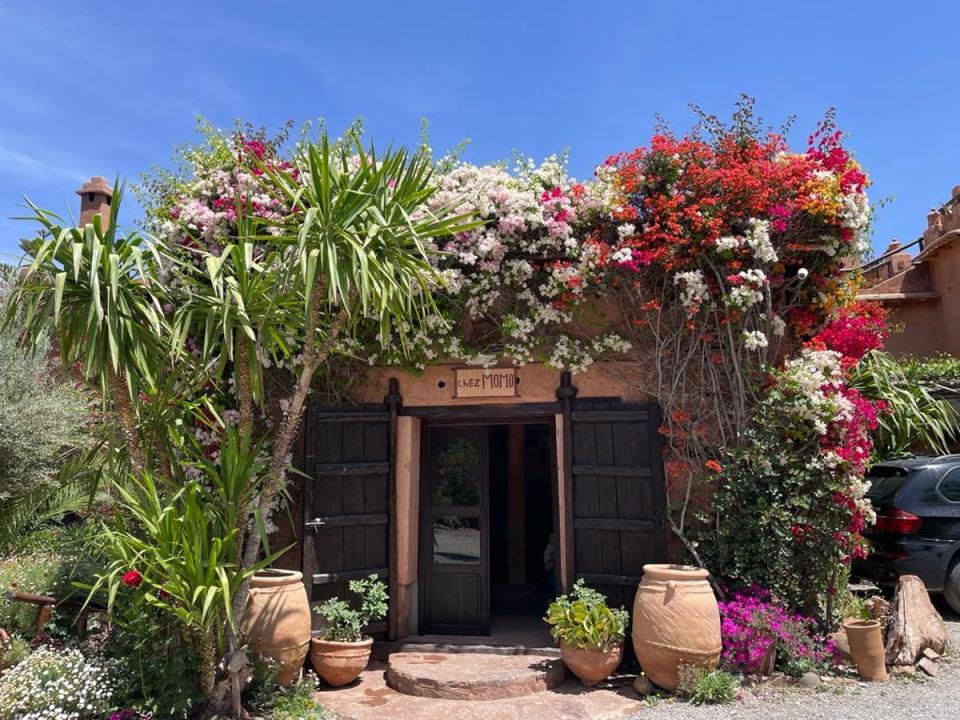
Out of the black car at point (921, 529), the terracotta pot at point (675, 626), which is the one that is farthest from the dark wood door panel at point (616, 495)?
the black car at point (921, 529)

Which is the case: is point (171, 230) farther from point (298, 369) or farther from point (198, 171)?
point (298, 369)

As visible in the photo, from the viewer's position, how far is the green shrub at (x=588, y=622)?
540cm

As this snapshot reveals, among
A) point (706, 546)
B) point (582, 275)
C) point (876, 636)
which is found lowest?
point (876, 636)

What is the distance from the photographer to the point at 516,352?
21.0ft

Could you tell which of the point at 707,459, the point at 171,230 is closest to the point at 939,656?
the point at 707,459

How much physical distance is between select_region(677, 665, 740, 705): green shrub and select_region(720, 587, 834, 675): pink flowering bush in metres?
0.21

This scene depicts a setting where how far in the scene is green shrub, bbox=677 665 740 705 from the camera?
194 inches

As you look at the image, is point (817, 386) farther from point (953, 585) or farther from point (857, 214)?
point (953, 585)

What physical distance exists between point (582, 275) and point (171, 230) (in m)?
3.78

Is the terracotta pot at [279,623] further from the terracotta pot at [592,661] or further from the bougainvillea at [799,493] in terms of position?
the bougainvillea at [799,493]

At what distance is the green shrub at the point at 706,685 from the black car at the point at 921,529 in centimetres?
256

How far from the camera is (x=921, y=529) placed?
6578 mm

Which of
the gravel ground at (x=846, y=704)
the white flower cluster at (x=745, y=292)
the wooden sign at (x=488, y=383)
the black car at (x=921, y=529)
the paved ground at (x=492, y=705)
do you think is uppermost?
the white flower cluster at (x=745, y=292)

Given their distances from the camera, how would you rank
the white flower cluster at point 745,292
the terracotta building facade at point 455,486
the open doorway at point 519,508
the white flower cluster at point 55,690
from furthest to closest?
the open doorway at point 519,508
the terracotta building facade at point 455,486
the white flower cluster at point 745,292
the white flower cluster at point 55,690
